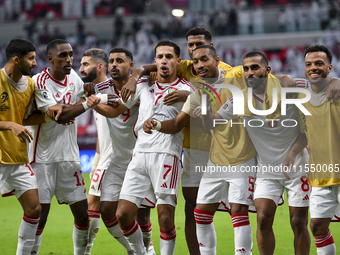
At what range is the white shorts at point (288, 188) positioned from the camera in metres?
4.45

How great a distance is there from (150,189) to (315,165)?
168 centimetres

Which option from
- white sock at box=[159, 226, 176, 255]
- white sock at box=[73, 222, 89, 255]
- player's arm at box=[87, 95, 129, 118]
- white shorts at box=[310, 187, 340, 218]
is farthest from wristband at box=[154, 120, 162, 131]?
white shorts at box=[310, 187, 340, 218]

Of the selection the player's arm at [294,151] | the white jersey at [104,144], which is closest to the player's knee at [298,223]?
the player's arm at [294,151]

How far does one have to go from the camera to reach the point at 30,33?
26.0m

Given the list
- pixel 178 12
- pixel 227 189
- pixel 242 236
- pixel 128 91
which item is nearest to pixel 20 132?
pixel 128 91

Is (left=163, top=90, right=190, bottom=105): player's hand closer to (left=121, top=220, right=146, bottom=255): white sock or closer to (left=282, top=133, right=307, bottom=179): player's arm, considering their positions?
(left=282, top=133, right=307, bottom=179): player's arm

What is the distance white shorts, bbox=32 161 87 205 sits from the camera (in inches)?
194

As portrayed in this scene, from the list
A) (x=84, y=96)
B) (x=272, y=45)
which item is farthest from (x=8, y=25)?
(x=84, y=96)

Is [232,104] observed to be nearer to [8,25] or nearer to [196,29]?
[196,29]

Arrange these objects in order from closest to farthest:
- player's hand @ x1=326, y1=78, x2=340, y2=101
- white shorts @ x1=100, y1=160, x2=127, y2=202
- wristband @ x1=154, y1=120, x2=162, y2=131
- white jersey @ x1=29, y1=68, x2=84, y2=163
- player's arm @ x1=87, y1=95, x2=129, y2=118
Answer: player's hand @ x1=326, y1=78, x2=340, y2=101, wristband @ x1=154, y1=120, x2=162, y2=131, player's arm @ x1=87, y1=95, x2=129, y2=118, white jersey @ x1=29, y1=68, x2=84, y2=163, white shorts @ x1=100, y1=160, x2=127, y2=202

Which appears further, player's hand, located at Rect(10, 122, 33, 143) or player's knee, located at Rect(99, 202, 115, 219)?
player's knee, located at Rect(99, 202, 115, 219)

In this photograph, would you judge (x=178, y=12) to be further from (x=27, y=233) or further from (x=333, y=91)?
(x=27, y=233)

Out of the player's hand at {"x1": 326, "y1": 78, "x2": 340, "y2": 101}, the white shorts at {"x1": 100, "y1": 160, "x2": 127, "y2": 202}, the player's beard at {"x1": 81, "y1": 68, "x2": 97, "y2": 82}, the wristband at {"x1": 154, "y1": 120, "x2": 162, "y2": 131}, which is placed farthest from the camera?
the player's beard at {"x1": 81, "y1": 68, "x2": 97, "y2": 82}

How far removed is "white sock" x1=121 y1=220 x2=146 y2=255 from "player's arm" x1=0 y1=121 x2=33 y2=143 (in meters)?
1.39
